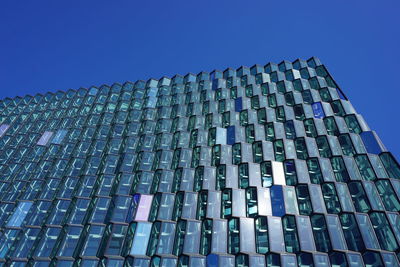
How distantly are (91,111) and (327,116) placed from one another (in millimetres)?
38635

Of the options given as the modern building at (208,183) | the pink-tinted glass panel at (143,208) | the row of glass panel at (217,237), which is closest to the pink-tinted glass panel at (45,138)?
the modern building at (208,183)

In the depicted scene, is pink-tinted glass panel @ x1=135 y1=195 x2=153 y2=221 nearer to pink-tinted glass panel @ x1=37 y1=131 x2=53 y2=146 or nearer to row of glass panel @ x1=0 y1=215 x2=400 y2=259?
row of glass panel @ x1=0 y1=215 x2=400 y2=259

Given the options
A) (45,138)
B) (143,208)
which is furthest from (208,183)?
(45,138)

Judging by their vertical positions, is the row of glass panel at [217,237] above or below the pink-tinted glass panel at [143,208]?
below

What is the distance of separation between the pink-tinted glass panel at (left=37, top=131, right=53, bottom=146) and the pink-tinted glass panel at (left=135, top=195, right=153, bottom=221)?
76.9 feet

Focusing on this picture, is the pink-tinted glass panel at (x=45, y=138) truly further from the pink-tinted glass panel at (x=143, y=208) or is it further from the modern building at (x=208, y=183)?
the pink-tinted glass panel at (x=143, y=208)

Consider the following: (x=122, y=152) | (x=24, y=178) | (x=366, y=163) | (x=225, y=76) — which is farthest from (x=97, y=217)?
(x=225, y=76)

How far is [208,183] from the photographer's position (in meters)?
33.8

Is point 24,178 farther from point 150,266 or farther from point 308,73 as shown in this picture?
point 308,73

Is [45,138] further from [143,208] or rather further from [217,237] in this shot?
[217,237]

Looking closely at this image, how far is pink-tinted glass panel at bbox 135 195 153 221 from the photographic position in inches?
1220

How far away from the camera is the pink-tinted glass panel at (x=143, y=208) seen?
102 feet

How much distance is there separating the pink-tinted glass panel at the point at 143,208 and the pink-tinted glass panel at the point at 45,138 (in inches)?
923

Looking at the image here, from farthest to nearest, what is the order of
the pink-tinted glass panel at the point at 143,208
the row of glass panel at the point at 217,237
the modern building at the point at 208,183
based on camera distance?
the pink-tinted glass panel at the point at 143,208, the modern building at the point at 208,183, the row of glass panel at the point at 217,237
